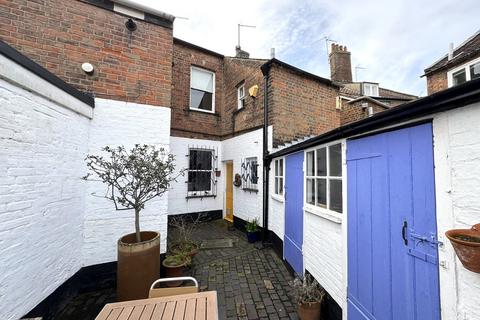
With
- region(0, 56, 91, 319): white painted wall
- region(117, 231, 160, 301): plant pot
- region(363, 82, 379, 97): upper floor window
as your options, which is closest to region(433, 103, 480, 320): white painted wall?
region(117, 231, 160, 301): plant pot

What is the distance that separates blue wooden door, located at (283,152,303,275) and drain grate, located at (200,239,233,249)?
72.0 inches

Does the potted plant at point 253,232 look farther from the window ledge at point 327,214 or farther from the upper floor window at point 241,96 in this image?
the upper floor window at point 241,96

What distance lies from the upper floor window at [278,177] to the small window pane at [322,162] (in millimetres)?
2072

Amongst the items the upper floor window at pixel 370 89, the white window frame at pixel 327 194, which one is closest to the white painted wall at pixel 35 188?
the white window frame at pixel 327 194

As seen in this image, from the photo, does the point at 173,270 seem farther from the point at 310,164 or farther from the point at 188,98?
the point at 188,98

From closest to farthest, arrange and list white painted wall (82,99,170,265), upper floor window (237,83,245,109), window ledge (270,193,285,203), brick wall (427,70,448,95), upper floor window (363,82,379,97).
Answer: white painted wall (82,99,170,265) < window ledge (270,193,285,203) < brick wall (427,70,448,95) < upper floor window (237,83,245,109) < upper floor window (363,82,379,97)

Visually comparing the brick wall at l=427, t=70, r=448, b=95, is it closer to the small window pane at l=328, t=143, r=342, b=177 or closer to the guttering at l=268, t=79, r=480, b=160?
the small window pane at l=328, t=143, r=342, b=177

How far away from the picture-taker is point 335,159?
10.3 feet

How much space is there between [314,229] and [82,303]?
158 inches

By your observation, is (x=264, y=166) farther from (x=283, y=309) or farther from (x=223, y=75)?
(x=223, y=75)

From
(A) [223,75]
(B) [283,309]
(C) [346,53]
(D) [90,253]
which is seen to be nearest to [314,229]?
(B) [283,309]

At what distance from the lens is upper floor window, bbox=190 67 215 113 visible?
345 inches

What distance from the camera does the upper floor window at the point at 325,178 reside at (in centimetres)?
305

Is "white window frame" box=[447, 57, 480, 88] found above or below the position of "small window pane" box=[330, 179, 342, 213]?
above
